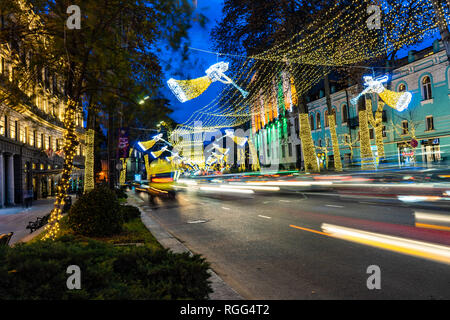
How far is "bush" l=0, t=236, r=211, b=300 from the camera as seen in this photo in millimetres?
3061

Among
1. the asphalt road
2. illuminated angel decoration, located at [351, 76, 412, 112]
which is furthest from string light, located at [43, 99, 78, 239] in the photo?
illuminated angel decoration, located at [351, 76, 412, 112]

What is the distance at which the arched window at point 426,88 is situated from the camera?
3447cm

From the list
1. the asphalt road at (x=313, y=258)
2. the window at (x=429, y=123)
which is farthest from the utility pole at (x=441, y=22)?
the window at (x=429, y=123)

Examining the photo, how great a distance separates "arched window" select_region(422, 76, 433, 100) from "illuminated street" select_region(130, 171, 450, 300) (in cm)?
2775

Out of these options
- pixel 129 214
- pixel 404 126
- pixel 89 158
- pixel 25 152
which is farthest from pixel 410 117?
pixel 25 152

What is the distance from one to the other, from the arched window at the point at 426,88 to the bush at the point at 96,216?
3582 cm

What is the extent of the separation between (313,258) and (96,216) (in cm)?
567

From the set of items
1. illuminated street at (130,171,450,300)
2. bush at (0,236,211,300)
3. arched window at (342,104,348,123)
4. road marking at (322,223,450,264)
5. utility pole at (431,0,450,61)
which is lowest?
illuminated street at (130,171,450,300)

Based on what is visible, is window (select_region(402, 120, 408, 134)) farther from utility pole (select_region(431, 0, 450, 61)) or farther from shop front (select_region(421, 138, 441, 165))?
utility pole (select_region(431, 0, 450, 61))

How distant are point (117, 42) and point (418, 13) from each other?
1522 centimetres

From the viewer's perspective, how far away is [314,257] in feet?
21.9

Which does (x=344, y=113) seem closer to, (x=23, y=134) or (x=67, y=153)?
(x=23, y=134)

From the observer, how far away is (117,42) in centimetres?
832

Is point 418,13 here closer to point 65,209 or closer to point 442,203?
point 442,203
